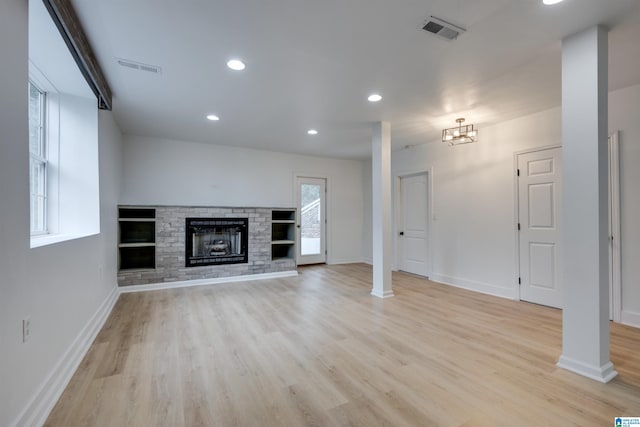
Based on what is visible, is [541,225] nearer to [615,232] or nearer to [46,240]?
[615,232]

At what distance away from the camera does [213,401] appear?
187 cm

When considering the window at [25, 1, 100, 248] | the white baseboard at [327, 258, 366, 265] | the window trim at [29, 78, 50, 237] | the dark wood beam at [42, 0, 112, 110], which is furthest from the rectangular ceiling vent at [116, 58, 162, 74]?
the white baseboard at [327, 258, 366, 265]

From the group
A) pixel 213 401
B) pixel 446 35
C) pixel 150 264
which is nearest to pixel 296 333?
pixel 213 401

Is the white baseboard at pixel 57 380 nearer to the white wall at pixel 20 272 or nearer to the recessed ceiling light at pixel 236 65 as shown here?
the white wall at pixel 20 272

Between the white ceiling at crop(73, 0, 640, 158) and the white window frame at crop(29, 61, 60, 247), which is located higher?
the white ceiling at crop(73, 0, 640, 158)

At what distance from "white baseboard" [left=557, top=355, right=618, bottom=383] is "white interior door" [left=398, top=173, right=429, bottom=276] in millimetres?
3349

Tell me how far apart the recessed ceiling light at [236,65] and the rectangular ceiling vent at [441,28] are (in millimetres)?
1580

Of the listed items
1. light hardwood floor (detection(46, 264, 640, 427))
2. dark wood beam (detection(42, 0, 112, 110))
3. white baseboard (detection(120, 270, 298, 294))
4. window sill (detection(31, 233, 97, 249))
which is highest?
dark wood beam (detection(42, 0, 112, 110))

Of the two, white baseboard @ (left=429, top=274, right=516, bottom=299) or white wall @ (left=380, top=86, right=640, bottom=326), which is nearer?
white wall @ (left=380, top=86, right=640, bottom=326)

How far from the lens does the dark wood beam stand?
70.2 inches

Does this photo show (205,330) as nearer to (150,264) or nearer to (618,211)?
(150,264)

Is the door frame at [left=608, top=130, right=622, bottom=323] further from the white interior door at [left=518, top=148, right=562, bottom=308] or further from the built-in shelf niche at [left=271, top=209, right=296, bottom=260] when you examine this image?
the built-in shelf niche at [left=271, top=209, right=296, bottom=260]

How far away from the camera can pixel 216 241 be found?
5.52m

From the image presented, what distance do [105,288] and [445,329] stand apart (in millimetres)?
4083
